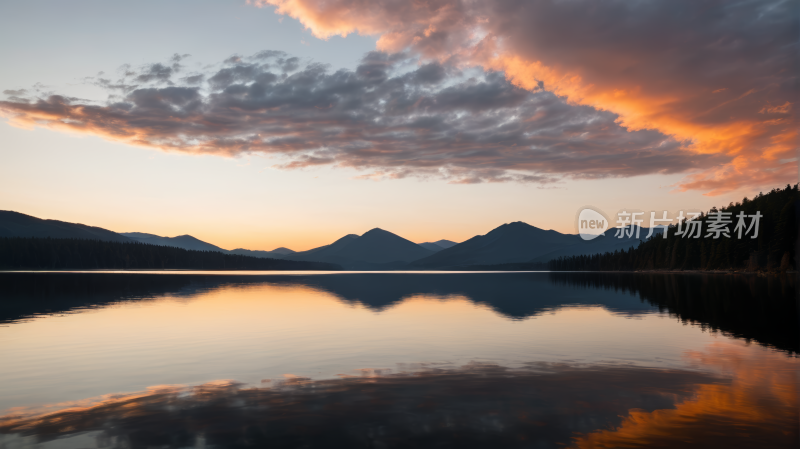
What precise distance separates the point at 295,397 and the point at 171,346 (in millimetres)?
17831

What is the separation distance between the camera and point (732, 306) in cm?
6053

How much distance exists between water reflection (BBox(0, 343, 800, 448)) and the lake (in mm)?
87

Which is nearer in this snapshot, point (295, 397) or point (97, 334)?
point (295, 397)

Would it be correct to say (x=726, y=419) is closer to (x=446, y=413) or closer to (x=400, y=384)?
(x=446, y=413)

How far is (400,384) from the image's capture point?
22.1 metres

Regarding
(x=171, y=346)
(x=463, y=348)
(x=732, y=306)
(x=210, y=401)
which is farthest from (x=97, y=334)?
(x=732, y=306)

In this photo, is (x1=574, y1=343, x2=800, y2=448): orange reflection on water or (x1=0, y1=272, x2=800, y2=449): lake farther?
(x1=0, y1=272, x2=800, y2=449): lake

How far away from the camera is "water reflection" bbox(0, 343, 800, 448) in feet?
49.3

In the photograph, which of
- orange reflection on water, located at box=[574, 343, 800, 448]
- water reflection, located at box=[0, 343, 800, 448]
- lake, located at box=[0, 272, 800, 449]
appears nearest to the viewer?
orange reflection on water, located at box=[574, 343, 800, 448]

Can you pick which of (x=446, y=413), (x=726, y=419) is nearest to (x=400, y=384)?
(x=446, y=413)

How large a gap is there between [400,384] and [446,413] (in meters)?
4.92

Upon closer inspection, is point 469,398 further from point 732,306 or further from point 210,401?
point 732,306

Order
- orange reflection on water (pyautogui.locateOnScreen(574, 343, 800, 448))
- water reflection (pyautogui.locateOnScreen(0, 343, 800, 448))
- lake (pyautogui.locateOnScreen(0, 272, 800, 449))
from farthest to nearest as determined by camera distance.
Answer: lake (pyautogui.locateOnScreen(0, 272, 800, 449)) → water reflection (pyautogui.locateOnScreen(0, 343, 800, 448)) → orange reflection on water (pyautogui.locateOnScreen(574, 343, 800, 448))

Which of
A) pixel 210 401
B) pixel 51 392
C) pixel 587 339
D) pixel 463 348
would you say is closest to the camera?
pixel 210 401
